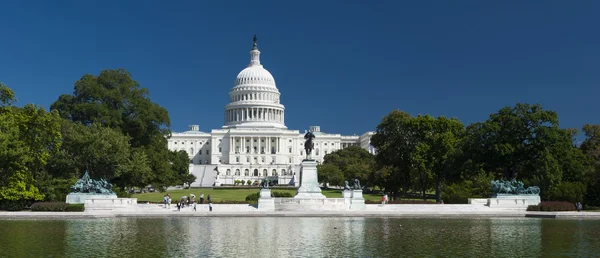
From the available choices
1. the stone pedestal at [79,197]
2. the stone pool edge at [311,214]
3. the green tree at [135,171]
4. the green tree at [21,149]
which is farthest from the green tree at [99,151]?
the stone pool edge at [311,214]

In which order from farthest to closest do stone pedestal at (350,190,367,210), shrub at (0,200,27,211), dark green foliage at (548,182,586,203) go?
dark green foliage at (548,182,586,203), stone pedestal at (350,190,367,210), shrub at (0,200,27,211)

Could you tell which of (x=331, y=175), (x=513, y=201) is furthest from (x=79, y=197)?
(x=331, y=175)

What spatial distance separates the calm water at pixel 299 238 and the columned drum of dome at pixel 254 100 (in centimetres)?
12852

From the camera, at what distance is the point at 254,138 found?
155000 mm

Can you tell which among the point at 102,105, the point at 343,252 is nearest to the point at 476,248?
the point at 343,252

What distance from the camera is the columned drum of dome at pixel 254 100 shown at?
523ft

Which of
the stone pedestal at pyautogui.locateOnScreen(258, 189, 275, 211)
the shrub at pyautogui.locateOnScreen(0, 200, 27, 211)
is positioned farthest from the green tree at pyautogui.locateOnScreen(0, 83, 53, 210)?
the stone pedestal at pyautogui.locateOnScreen(258, 189, 275, 211)

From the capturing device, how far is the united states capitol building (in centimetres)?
15325

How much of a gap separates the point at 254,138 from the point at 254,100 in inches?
A: 408

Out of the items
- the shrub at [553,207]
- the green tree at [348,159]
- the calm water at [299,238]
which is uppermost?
the green tree at [348,159]

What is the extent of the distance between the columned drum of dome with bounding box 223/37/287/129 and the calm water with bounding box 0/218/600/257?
12852 centimetres

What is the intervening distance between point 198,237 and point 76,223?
9.38 metres

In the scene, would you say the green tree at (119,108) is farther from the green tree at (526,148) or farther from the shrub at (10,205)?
the green tree at (526,148)

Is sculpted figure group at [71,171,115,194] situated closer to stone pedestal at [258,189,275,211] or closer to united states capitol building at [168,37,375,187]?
stone pedestal at [258,189,275,211]
